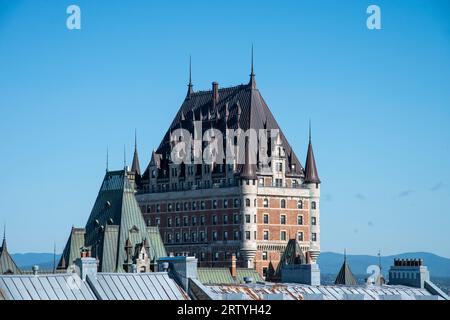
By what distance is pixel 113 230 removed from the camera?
128 m

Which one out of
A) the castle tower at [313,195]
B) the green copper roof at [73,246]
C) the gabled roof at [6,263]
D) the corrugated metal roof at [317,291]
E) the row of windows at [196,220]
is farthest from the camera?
the castle tower at [313,195]

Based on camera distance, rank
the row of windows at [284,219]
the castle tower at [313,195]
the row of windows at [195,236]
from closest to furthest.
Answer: the row of windows at [195,236]
the row of windows at [284,219]
the castle tower at [313,195]

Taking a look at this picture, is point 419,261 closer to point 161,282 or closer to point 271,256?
point 161,282

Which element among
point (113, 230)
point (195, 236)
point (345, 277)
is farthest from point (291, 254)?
point (113, 230)

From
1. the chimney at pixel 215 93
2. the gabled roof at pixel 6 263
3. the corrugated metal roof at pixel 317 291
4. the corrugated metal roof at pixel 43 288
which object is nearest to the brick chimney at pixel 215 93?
the chimney at pixel 215 93

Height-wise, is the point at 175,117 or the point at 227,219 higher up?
the point at 175,117

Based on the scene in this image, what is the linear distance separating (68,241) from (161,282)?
68.4 metres

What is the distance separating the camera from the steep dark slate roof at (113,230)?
415 ft

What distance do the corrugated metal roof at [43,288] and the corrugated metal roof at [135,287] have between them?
0.56 m

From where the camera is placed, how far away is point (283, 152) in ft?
513

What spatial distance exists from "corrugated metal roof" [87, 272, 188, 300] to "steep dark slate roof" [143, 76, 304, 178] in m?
95.7

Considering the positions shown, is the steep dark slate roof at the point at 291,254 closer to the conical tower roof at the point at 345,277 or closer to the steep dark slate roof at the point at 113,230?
the conical tower roof at the point at 345,277

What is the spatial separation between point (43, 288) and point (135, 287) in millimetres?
5070
